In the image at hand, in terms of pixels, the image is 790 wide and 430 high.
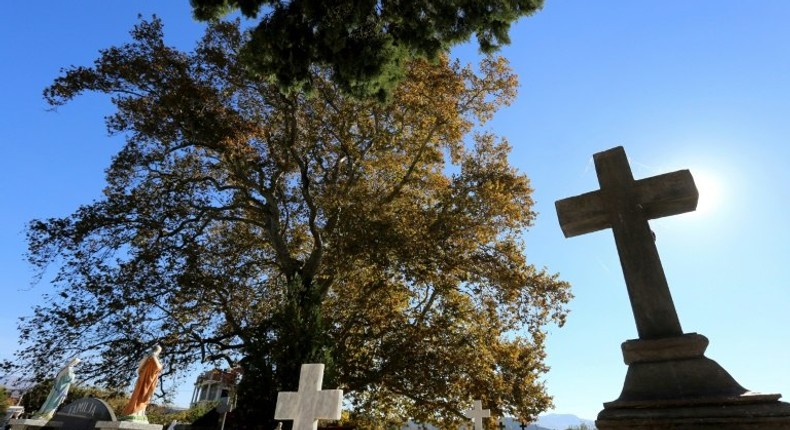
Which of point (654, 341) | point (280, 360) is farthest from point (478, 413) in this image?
point (654, 341)

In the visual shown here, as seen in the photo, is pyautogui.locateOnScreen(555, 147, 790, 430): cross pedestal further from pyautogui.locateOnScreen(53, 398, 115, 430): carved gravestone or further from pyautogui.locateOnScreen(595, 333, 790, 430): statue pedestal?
pyautogui.locateOnScreen(53, 398, 115, 430): carved gravestone

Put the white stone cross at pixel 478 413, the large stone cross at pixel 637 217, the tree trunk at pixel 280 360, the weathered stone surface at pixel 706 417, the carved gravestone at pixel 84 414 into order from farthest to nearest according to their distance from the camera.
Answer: the white stone cross at pixel 478 413 < the tree trunk at pixel 280 360 < the carved gravestone at pixel 84 414 < the large stone cross at pixel 637 217 < the weathered stone surface at pixel 706 417

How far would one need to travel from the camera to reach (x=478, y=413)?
12.5 m

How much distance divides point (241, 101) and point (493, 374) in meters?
12.8

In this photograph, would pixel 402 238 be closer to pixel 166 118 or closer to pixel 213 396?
pixel 166 118

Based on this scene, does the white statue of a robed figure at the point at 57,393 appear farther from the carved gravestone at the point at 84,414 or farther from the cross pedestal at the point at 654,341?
the cross pedestal at the point at 654,341

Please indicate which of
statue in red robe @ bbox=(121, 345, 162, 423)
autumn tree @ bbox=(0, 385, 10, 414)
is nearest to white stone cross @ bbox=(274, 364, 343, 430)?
statue in red robe @ bbox=(121, 345, 162, 423)

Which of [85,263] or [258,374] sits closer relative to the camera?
[258,374]

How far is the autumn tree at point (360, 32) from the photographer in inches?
308

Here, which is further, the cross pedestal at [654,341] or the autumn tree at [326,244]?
the autumn tree at [326,244]

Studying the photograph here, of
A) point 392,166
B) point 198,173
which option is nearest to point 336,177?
point 392,166

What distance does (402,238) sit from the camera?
12727 mm

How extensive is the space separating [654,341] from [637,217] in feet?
3.92

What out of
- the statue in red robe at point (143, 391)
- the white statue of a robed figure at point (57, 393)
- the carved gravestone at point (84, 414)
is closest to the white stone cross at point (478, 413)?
the statue in red robe at point (143, 391)
